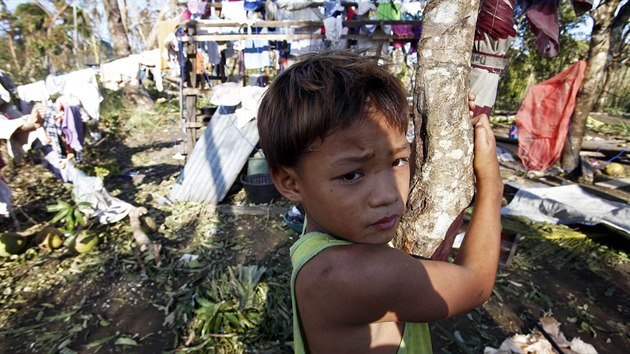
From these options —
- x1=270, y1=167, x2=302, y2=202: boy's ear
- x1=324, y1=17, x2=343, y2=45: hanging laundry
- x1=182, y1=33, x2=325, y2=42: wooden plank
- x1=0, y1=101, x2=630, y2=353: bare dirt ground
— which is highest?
x1=324, y1=17, x2=343, y2=45: hanging laundry

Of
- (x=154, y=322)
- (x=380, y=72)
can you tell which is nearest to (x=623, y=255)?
(x=380, y=72)

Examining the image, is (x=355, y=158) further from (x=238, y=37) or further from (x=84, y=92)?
(x=84, y=92)

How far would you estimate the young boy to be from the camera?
0.91 metres

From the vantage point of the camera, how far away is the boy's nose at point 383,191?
0.94m

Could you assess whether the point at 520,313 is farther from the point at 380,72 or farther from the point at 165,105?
the point at 165,105

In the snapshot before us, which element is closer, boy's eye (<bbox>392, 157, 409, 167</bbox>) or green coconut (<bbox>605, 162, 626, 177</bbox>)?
boy's eye (<bbox>392, 157, 409, 167</bbox>)

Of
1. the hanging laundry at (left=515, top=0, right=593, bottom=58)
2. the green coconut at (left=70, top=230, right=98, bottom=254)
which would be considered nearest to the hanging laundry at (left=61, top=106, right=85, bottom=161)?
the green coconut at (left=70, top=230, right=98, bottom=254)

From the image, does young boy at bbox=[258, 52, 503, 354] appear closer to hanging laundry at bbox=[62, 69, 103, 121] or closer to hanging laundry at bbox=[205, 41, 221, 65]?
hanging laundry at bbox=[205, 41, 221, 65]

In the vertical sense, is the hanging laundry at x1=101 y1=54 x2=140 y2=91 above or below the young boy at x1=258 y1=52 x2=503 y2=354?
above

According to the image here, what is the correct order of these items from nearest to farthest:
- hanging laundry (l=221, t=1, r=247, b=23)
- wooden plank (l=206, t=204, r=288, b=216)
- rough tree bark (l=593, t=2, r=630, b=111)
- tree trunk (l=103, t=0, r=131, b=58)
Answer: wooden plank (l=206, t=204, r=288, b=216) < hanging laundry (l=221, t=1, r=247, b=23) < tree trunk (l=103, t=0, r=131, b=58) < rough tree bark (l=593, t=2, r=630, b=111)

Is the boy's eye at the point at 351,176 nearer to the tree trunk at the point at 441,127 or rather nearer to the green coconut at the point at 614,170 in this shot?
the tree trunk at the point at 441,127

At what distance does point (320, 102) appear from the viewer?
945 millimetres

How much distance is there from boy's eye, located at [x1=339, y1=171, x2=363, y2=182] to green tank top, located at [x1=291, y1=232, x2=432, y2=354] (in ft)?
0.65

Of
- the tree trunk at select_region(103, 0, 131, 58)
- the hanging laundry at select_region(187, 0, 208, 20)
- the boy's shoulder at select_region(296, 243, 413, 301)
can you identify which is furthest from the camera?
the tree trunk at select_region(103, 0, 131, 58)
